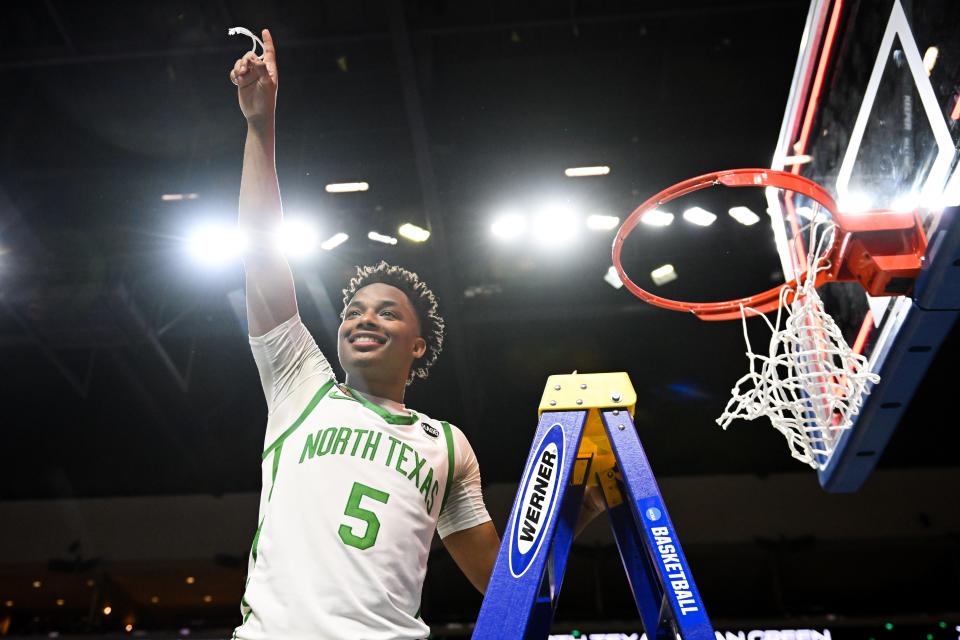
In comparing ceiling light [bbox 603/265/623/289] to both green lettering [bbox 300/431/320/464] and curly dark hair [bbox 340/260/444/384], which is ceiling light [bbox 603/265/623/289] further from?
green lettering [bbox 300/431/320/464]

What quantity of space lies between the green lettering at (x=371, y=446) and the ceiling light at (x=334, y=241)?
16.1 ft

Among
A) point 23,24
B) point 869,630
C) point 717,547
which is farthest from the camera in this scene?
point 717,547

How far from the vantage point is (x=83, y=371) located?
8.66 m

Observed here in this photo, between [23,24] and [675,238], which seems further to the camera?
[675,238]

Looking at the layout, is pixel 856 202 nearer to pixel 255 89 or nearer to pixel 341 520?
pixel 255 89

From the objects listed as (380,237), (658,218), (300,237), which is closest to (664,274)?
(658,218)

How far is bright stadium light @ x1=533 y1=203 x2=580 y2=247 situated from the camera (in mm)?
6641

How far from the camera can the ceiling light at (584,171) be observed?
6.53 m

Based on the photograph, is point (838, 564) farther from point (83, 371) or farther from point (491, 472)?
point (83, 371)

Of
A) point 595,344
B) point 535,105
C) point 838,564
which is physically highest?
point 535,105

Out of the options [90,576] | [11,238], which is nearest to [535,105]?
[11,238]

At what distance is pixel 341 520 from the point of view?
1.82 metres

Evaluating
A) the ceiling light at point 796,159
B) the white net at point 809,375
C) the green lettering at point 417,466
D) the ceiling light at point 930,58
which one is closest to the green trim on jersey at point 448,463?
the green lettering at point 417,466

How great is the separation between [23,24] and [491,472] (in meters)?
6.01
